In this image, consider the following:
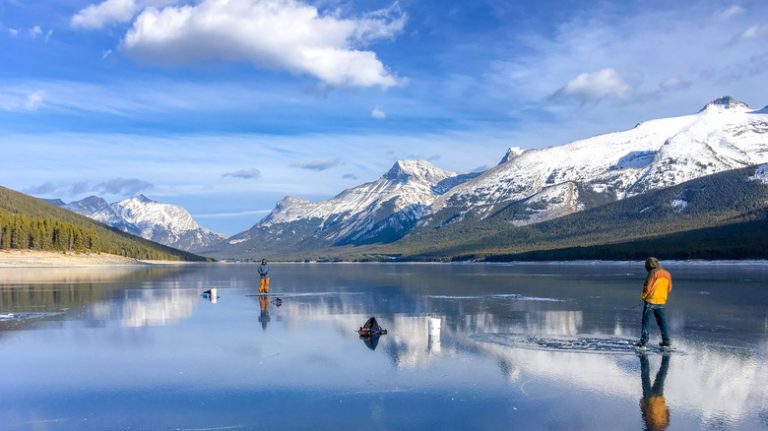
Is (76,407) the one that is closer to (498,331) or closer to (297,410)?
(297,410)

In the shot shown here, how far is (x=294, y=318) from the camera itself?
3822 cm

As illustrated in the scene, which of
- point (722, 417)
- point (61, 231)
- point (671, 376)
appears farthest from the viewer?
point (61, 231)

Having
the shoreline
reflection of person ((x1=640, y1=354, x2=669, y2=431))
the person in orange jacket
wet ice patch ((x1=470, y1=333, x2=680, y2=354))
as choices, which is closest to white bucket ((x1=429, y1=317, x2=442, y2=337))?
wet ice patch ((x1=470, y1=333, x2=680, y2=354))

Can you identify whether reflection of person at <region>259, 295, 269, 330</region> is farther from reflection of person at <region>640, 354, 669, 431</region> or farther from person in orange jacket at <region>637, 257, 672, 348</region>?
reflection of person at <region>640, 354, 669, 431</region>

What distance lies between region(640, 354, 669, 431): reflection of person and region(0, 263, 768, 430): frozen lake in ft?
0.22

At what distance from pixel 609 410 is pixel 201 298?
147 ft

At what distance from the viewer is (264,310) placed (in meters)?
43.6

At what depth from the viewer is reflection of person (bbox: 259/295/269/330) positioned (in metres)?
36.1

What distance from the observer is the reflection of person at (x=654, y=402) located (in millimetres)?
15508

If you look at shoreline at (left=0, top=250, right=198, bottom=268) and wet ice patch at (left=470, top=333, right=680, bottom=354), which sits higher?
shoreline at (left=0, top=250, right=198, bottom=268)

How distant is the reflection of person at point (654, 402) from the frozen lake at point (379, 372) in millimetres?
67

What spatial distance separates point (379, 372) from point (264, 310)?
75.8 ft

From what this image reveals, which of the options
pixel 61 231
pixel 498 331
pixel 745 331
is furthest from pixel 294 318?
pixel 61 231

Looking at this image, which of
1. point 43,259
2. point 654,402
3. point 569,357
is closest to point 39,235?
point 43,259
